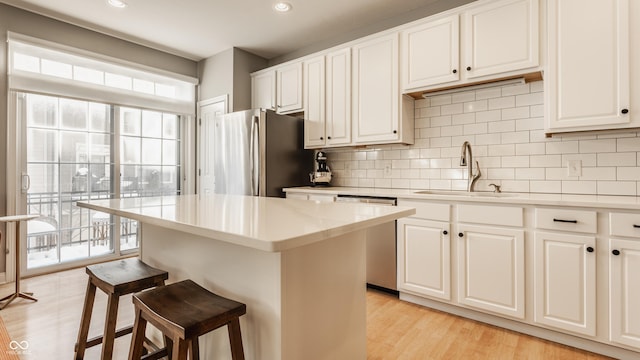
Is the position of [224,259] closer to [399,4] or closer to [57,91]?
[399,4]

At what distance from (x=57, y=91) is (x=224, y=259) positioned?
321cm

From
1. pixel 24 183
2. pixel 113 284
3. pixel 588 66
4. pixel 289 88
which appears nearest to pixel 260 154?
pixel 289 88

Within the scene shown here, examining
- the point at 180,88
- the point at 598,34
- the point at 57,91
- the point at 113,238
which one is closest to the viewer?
the point at 598,34

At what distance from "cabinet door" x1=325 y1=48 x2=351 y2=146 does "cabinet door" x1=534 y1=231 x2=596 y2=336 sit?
6.17 ft

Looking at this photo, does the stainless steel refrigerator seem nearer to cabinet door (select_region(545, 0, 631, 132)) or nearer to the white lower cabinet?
cabinet door (select_region(545, 0, 631, 132))

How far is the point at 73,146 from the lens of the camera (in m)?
3.62

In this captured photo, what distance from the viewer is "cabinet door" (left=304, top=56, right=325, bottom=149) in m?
3.48

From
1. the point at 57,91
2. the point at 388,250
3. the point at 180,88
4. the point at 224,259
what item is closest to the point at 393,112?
the point at 388,250

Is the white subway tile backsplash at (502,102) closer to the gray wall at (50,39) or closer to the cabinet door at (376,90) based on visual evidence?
the cabinet door at (376,90)

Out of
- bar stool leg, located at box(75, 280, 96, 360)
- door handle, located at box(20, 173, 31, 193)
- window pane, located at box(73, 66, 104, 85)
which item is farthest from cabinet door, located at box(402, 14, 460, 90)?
door handle, located at box(20, 173, 31, 193)

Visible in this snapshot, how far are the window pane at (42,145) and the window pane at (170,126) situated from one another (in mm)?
1177

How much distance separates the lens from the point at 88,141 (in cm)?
372

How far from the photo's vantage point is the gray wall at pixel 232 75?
4.07 meters

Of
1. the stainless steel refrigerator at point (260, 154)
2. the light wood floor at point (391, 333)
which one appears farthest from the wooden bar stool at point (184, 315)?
the stainless steel refrigerator at point (260, 154)
